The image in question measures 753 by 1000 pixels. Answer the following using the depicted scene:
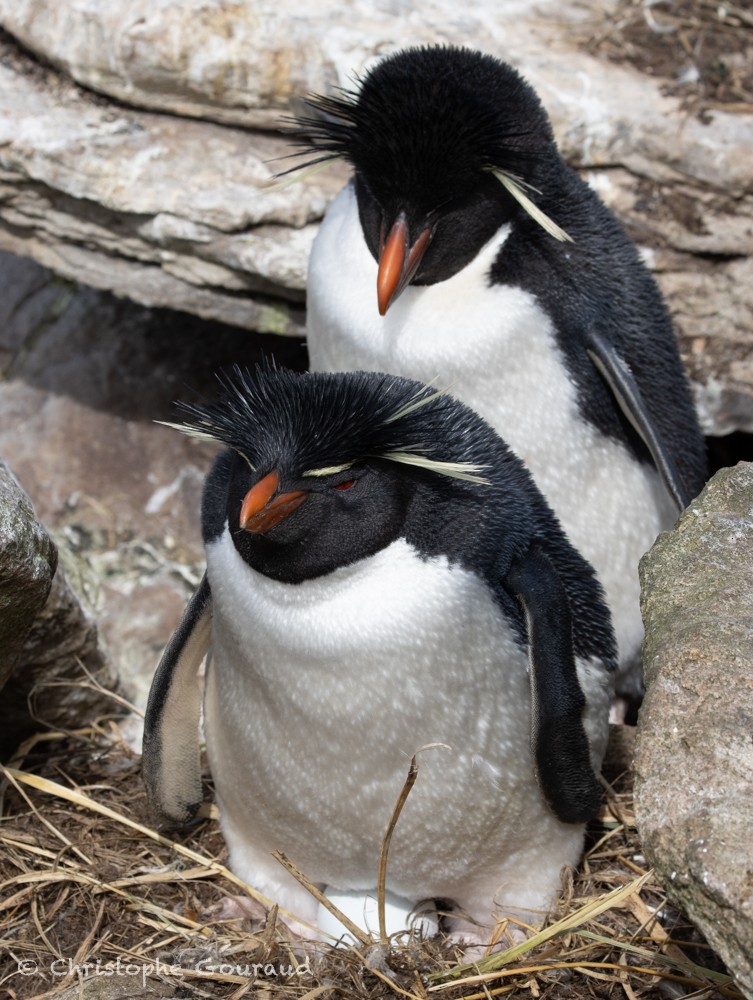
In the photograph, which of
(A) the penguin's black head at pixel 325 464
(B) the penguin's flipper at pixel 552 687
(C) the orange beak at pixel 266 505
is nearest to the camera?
(C) the orange beak at pixel 266 505

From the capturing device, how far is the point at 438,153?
306 centimetres

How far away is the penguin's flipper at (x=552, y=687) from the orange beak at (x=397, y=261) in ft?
2.61

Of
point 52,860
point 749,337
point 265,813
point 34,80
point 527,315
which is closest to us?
point 265,813

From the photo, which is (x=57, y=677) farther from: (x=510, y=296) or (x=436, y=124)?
(x=436, y=124)

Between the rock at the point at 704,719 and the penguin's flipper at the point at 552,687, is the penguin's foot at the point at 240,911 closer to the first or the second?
the penguin's flipper at the point at 552,687

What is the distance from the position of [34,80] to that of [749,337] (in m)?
2.54

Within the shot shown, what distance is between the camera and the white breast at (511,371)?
3.23m

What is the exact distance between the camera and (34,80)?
436 centimetres

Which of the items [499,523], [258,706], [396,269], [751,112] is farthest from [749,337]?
[258,706]

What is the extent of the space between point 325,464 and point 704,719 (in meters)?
0.81

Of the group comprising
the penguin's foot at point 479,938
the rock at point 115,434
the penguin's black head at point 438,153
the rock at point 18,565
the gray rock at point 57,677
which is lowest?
the rock at point 115,434

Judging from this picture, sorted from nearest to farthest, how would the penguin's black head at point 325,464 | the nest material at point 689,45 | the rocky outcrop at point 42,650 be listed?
1. the penguin's black head at point 325,464
2. the rocky outcrop at point 42,650
3. the nest material at point 689,45

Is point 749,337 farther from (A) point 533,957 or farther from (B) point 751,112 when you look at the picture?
(A) point 533,957

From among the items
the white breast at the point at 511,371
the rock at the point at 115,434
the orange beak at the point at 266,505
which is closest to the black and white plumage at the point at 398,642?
the orange beak at the point at 266,505
